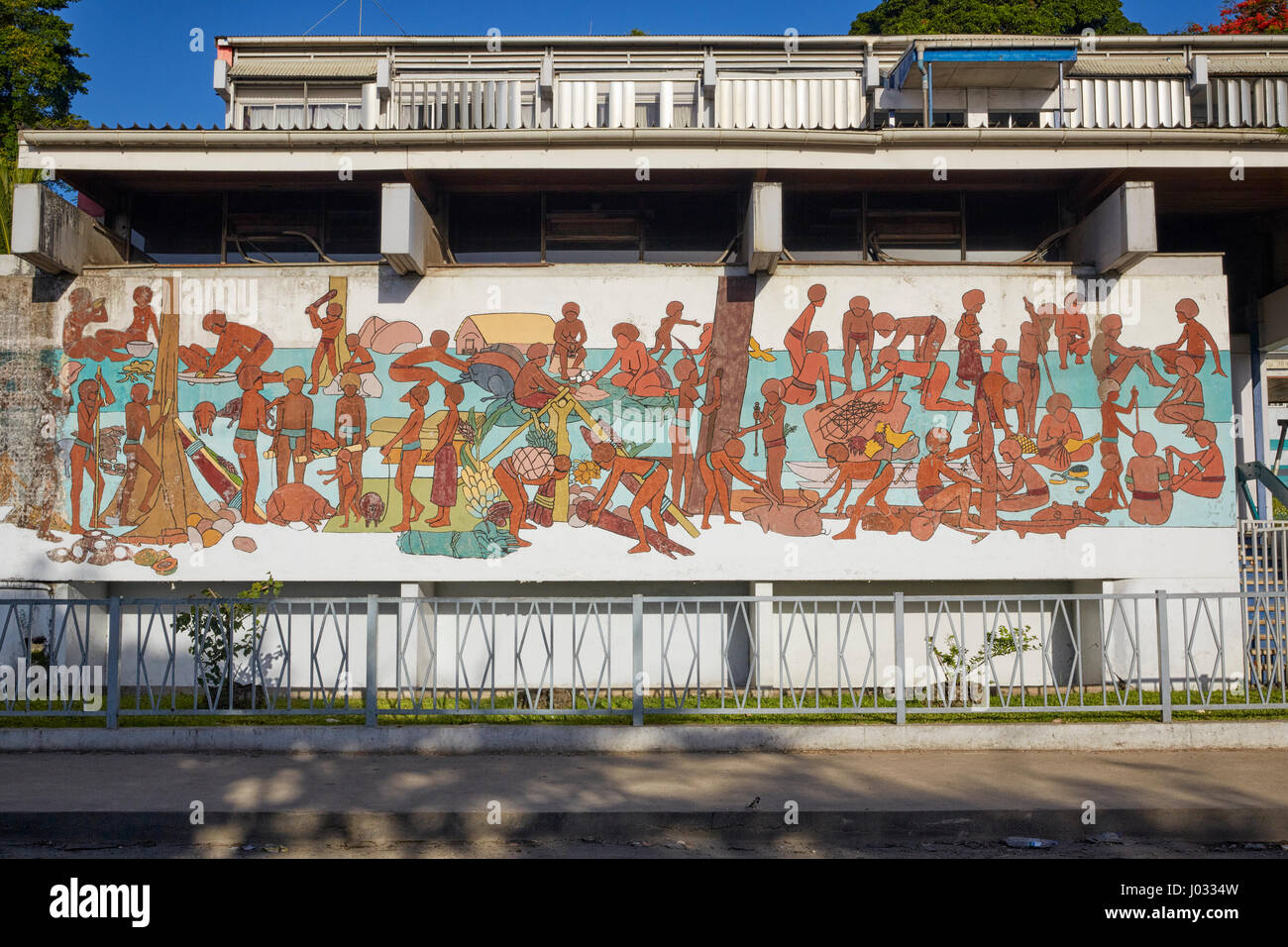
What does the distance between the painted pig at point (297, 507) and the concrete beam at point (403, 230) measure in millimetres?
2759

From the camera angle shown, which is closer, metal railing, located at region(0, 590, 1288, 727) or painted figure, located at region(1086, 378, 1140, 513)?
metal railing, located at region(0, 590, 1288, 727)

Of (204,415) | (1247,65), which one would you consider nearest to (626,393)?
(204,415)

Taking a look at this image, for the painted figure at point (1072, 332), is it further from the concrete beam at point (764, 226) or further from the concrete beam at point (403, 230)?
the concrete beam at point (403, 230)

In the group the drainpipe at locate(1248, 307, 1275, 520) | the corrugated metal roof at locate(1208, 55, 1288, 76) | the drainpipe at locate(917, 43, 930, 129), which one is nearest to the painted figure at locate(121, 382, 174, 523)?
the drainpipe at locate(917, 43, 930, 129)

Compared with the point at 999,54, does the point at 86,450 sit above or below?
below

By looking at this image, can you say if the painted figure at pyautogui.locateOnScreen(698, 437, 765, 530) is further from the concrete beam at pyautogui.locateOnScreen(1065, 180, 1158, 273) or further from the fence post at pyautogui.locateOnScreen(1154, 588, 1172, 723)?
the concrete beam at pyautogui.locateOnScreen(1065, 180, 1158, 273)

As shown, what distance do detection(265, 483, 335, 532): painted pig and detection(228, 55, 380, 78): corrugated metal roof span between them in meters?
7.78

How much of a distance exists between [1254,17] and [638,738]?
84.7ft

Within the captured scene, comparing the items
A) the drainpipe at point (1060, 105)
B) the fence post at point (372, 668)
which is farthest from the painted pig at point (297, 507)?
the drainpipe at point (1060, 105)

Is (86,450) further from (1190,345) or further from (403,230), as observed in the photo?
(1190,345)

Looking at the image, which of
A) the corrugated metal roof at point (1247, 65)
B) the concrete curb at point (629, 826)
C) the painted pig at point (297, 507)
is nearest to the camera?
the concrete curb at point (629, 826)

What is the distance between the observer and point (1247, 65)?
16438 millimetres

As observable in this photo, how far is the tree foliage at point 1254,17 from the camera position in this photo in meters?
24.8

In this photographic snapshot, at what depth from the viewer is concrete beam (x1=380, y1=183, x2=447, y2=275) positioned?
1161 cm
